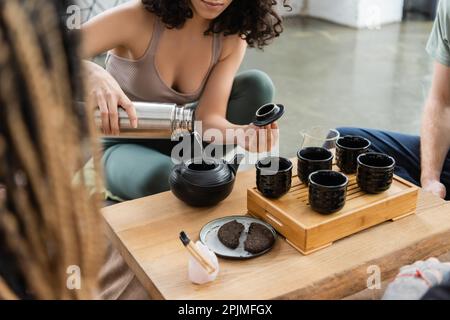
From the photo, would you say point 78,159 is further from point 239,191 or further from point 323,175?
point 239,191

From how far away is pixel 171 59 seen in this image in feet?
5.71

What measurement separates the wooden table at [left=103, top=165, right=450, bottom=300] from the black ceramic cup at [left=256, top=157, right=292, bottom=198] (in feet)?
0.35

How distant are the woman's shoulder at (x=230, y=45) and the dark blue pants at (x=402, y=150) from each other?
17.7 inches

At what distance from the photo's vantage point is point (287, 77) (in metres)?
3.57

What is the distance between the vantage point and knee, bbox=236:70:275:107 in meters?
1.90

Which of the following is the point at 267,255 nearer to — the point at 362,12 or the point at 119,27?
the point at 119,27

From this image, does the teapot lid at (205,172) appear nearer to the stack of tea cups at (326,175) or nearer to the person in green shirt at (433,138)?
the stack of tea cups at (326,175)

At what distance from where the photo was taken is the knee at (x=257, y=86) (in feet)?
6.23

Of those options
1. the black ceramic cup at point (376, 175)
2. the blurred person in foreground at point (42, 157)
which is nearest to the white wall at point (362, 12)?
the black ceramic cup at point (376, 175)

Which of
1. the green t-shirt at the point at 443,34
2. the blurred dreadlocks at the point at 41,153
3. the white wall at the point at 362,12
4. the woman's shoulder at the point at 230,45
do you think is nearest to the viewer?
the blurred dreadlocks at the point at 41,153

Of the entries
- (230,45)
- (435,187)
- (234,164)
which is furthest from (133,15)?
(435,187)
